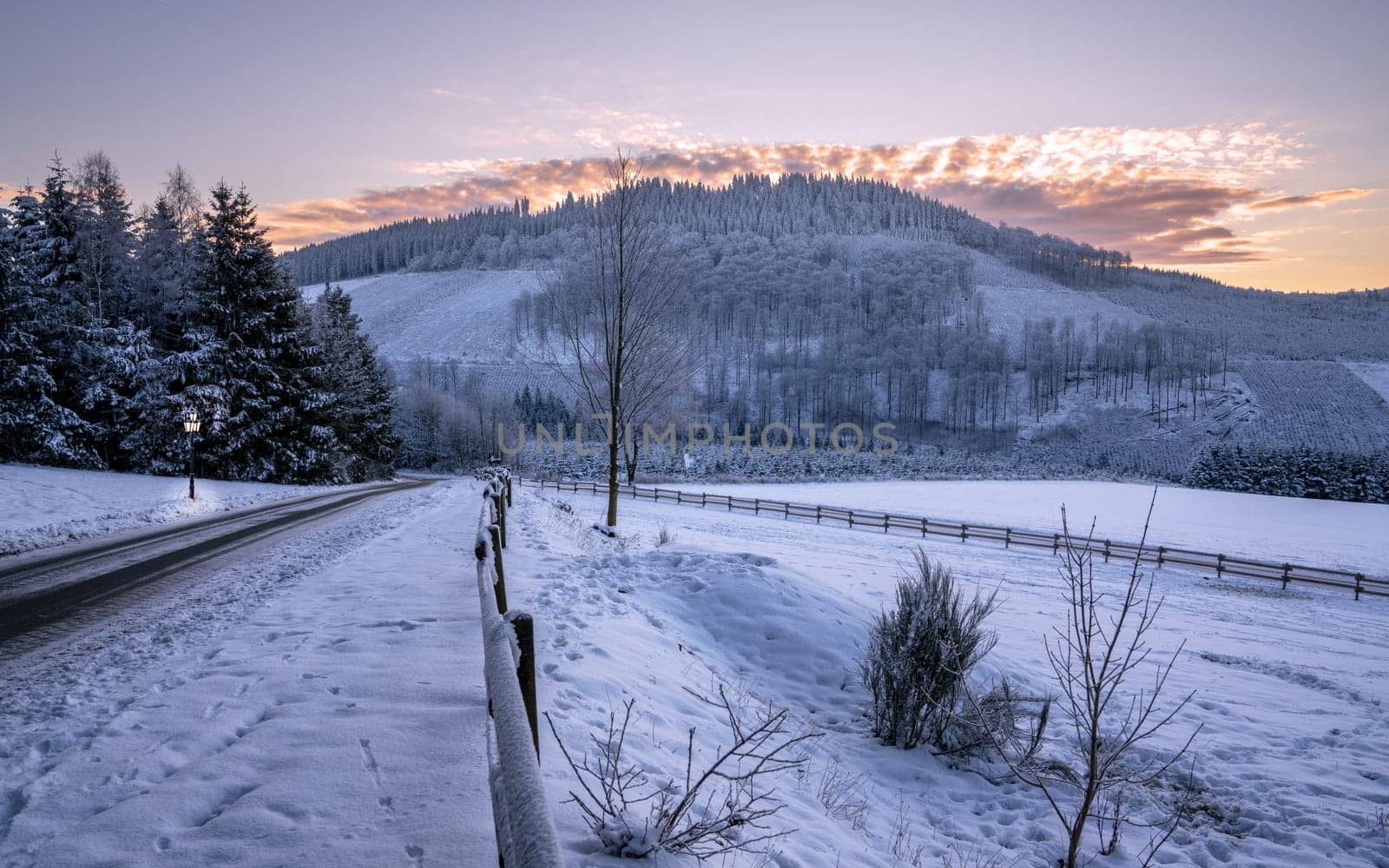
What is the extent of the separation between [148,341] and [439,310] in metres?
139

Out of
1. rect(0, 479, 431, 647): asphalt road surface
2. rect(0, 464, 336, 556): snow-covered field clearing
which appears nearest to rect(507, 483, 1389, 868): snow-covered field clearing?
rect(0, 479, 431, 647): asphalt road surface

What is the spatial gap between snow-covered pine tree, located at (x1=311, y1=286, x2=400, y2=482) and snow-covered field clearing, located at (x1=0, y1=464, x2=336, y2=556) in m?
11.9

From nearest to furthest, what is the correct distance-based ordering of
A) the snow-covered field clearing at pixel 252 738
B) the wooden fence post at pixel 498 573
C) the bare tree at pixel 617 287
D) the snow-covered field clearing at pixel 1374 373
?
the snow-covered field clearing at pixel 252 738 < the wooden fence post at pixel 498 573 < the bare tree at pixel 617 287 < the snow-covered field clearing at pixel 1374 373

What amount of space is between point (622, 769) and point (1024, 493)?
52.4 metres

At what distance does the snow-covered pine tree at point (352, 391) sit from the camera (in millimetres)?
39156

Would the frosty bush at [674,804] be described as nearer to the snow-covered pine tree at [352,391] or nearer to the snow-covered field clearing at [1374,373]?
the snow-covered pine tree at [352,391]

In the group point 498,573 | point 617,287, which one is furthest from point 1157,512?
point 498,573

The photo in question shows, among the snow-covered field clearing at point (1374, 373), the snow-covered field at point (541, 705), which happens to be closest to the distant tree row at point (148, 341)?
the snow-covered field at point (541, 705)

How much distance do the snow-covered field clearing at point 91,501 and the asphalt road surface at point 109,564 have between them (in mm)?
911

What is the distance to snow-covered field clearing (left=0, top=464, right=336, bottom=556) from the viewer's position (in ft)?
44.2

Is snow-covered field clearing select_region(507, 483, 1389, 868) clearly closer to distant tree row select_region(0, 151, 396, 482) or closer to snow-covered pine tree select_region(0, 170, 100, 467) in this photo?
distant tree row select_region(0, 151, 396, 482)

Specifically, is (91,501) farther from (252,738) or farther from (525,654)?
(525,654)

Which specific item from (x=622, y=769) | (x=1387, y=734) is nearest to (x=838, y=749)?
(x=622, y=769)

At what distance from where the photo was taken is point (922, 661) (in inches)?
280
